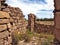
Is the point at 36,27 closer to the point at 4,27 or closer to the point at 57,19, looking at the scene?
the point at 4,27

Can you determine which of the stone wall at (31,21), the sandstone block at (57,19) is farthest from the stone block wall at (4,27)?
the stone wall at (31,21)

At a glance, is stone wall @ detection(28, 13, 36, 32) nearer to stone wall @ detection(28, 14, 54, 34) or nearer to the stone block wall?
stone wall @ detection(28, 14, 54, 34)

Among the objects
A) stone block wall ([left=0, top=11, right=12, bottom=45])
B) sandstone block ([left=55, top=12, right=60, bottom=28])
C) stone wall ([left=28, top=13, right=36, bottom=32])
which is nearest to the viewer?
sandstone block ([left=55, top=12, right=60, bottom=28])

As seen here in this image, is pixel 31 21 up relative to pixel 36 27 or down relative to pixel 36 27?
up

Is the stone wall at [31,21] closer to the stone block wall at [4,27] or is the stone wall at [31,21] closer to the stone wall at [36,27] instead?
the stone wall at [36,27]

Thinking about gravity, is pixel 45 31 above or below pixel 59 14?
below

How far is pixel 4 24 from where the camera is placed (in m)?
4.72

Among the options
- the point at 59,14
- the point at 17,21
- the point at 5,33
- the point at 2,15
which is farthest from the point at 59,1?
the point at 17,21

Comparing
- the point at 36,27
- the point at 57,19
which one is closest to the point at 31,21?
the point at 36,27

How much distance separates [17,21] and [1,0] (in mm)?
7242

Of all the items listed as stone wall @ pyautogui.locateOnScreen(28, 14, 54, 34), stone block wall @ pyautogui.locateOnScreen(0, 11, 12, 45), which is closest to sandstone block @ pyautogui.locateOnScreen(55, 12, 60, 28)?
stone block wall @ pyautogui.locateOnScreen(0, 11, 12, 45)

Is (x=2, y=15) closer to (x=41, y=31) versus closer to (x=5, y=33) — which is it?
(x=5, y=33)

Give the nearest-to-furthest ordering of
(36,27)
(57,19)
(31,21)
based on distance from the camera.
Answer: (57,19) < (31,21) < (36,27)

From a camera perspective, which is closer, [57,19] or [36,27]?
[57,19]
